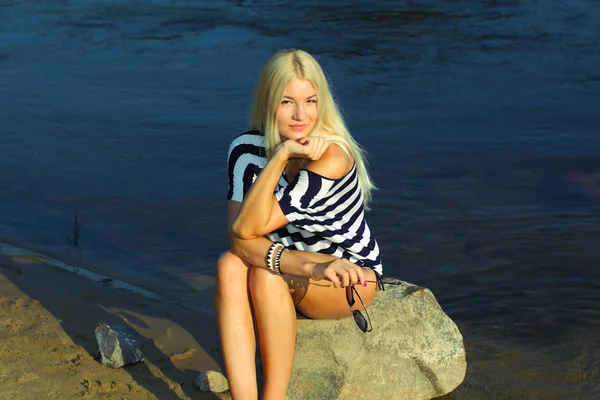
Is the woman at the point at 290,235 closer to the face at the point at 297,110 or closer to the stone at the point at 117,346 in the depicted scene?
the face at the point at 297,110

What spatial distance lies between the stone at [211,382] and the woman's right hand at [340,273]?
876 mm

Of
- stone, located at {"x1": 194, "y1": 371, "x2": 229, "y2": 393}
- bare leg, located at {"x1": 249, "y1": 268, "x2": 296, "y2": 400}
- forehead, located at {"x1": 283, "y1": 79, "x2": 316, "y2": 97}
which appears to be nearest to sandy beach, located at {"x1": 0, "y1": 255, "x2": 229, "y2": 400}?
stone, located at {"x1": 194, "y1": 371, "x2": 229, "y2": 393}

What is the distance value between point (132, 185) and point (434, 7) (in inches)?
287

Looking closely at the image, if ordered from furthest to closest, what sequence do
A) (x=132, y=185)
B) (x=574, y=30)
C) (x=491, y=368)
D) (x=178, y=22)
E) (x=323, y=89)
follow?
(x=178, y=22) → (x=574, y=30) → (x=132, y=185) → (x=491, y=368) → (x=323, y=89)

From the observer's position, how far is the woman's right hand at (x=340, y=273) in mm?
3855

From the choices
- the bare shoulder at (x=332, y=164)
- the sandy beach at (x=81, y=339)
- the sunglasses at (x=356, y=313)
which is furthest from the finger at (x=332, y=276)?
the sandy beach at (x=81, y=339)

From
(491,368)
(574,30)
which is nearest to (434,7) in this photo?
(574,30)

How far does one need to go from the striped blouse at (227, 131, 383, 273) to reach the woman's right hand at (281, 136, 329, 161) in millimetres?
79

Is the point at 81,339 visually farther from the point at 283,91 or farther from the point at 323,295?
the point at 283,91

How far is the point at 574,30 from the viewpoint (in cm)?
1184

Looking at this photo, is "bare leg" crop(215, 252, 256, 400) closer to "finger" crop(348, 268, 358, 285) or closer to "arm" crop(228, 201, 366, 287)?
"arm" crop(228, 201, 366, 287)

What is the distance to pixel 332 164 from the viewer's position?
4.04 meters

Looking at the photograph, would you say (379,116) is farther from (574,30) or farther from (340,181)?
(340,181)

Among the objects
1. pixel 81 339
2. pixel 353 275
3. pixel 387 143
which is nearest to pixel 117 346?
pixel 81 339
